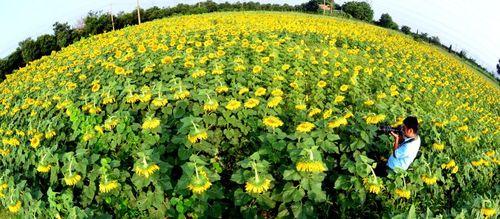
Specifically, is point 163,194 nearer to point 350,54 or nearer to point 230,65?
point 230,65

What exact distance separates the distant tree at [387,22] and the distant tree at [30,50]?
35309 mm

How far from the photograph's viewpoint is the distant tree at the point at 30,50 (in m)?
19.3

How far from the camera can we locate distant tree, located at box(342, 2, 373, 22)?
51.5 metres

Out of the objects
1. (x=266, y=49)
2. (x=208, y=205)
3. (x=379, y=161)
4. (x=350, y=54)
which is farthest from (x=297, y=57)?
(x=208, y=205)

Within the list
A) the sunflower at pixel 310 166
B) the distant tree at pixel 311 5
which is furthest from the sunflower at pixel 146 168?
the distant tree at pixel 311 5

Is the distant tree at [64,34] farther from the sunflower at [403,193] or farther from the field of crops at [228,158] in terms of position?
the sunflower at [403,193]

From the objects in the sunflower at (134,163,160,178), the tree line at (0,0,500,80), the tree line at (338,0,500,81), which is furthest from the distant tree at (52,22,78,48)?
the tree line at (338,0,500,81)

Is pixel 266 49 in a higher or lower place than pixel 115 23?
higher

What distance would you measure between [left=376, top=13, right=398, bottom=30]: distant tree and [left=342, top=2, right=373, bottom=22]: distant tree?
3104mm

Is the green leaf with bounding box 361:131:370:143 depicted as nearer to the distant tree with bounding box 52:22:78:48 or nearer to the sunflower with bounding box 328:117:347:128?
the sunflower with bounding box 328:117:347:128

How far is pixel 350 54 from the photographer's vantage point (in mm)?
10773

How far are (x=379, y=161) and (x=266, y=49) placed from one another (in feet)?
14.5

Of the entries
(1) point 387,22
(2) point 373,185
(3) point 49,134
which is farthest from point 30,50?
(1) point 387,22

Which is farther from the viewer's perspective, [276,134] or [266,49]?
[266,49]
